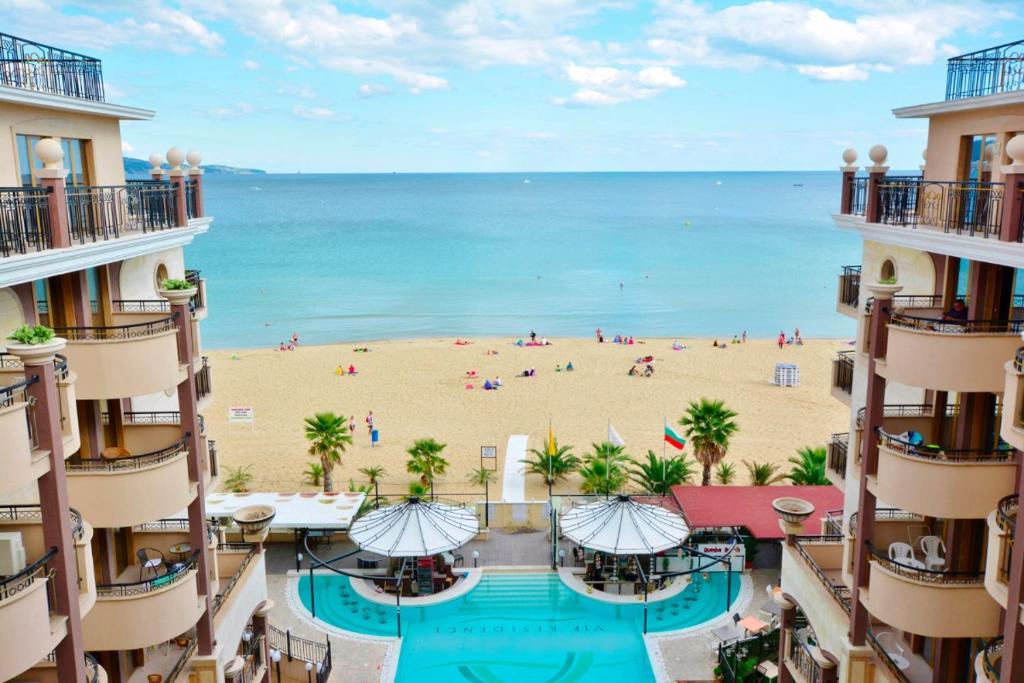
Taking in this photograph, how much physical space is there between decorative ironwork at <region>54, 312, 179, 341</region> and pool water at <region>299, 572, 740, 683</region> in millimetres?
12382

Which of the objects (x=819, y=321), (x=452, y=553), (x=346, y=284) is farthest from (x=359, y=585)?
(x=346, y=284)

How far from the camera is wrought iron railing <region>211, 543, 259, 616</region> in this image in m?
18.0

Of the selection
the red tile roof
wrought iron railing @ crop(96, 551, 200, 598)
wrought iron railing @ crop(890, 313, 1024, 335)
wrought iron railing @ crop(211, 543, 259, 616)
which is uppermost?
wrought iron railing @ crop(890, 313, 1024, 335)

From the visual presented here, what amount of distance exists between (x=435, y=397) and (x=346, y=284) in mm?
63665

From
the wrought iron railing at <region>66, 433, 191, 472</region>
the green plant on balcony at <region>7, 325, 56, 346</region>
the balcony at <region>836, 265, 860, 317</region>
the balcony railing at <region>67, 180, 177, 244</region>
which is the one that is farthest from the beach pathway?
the green plant on balcony at <region>7, 325, 56, 346</region>

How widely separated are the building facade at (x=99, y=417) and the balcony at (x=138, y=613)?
35 mm

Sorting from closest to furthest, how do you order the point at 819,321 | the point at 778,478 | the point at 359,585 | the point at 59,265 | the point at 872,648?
the point at 59,265, the point at 872,648, the point at 359,585, the point at 778,478, the point at 819,321

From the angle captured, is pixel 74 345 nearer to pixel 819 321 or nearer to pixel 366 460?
pixel 366 460

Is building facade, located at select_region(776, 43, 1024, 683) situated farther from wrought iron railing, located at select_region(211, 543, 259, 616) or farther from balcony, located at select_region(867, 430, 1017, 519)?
wrought iron railing, located at select_region(211, 543, 259, 616)

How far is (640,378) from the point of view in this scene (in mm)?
54969

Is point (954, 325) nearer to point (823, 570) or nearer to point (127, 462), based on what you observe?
point (823, 570)

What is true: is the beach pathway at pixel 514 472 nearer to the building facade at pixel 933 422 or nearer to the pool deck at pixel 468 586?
the pool deck at pixel 468 586

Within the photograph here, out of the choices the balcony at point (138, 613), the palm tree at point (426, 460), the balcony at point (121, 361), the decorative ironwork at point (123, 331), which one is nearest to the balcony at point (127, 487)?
the balcony at point (138, 613)

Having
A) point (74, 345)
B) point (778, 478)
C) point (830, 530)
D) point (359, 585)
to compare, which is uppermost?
point (74, 345)
